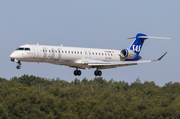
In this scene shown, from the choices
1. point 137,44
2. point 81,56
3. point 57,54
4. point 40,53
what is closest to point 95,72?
point 81,56

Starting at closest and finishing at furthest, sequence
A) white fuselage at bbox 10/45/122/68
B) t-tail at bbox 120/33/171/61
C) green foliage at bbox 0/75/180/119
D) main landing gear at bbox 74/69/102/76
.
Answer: white fuselage at bbox 10/45/122/68, main landing gear at bbox 74/69/102/76, t-tail at bbox 120/33/171/61, green foliage at bbox 0/75/180/119

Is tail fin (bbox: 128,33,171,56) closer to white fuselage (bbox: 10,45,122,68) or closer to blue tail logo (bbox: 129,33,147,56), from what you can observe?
blue tail logo (bbox: 129,33,147,56)

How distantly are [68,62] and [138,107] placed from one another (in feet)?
212

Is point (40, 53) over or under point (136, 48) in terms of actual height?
under

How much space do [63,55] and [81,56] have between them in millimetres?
2984

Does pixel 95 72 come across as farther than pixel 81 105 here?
No

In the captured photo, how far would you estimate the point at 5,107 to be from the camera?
309 ft

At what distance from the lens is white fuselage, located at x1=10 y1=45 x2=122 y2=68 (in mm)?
42406

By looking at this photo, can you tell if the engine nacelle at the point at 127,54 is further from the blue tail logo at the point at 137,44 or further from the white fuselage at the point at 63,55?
the blue tail logo at the point at 137,44

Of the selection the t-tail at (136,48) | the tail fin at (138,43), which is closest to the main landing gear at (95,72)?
the t-tail at (136,48)

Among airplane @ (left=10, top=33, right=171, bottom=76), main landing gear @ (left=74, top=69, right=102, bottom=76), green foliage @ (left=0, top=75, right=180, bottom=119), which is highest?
airplane @ (left=10, top=33, right=171, bottom=76)

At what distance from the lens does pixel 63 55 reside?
1753 inches

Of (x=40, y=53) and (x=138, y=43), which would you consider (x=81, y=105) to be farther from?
(x=40, y=53)

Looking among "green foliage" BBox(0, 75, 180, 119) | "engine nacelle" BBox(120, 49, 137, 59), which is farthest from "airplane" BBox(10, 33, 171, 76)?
"green foliage" BBox(0, 75, 180, 119)
